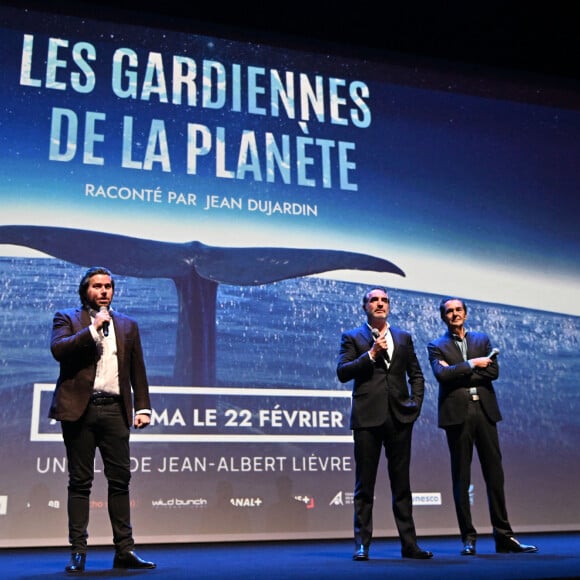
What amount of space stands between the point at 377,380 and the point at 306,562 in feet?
2.64

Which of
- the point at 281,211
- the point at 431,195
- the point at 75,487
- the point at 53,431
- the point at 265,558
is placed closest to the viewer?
the point at 75,487

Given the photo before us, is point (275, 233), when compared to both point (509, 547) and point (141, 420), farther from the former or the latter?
point (509, 547)

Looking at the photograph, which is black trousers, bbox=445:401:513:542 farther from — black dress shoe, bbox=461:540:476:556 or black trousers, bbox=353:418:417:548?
black trousers, bbox=353:418:417:548

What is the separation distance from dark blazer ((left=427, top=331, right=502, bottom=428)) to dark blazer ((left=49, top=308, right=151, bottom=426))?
4.30 ft

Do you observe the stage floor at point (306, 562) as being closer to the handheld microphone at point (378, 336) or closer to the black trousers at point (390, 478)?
the black trousers at point (390, 478)

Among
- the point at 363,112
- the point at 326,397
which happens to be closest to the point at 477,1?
the point at 363,112

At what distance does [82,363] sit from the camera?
2.86 metres

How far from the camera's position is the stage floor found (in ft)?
8.57

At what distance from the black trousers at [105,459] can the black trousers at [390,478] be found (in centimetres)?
95

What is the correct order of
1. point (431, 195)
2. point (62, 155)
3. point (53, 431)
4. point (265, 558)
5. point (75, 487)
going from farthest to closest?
point (431, 195) < point (62, 155) < point (53, 431) < point (265, 558) < point (75, 487)

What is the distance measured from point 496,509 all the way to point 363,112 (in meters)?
2.61

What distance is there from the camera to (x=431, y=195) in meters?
4.79

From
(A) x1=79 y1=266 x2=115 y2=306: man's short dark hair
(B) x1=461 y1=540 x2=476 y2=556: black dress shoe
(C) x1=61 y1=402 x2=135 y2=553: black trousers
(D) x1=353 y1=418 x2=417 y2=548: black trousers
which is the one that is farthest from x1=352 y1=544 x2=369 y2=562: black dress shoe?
(A) x1=79 y1=266 x2=115 y2=306: man's short dark hair

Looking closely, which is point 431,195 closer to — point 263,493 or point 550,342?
point 550,342
